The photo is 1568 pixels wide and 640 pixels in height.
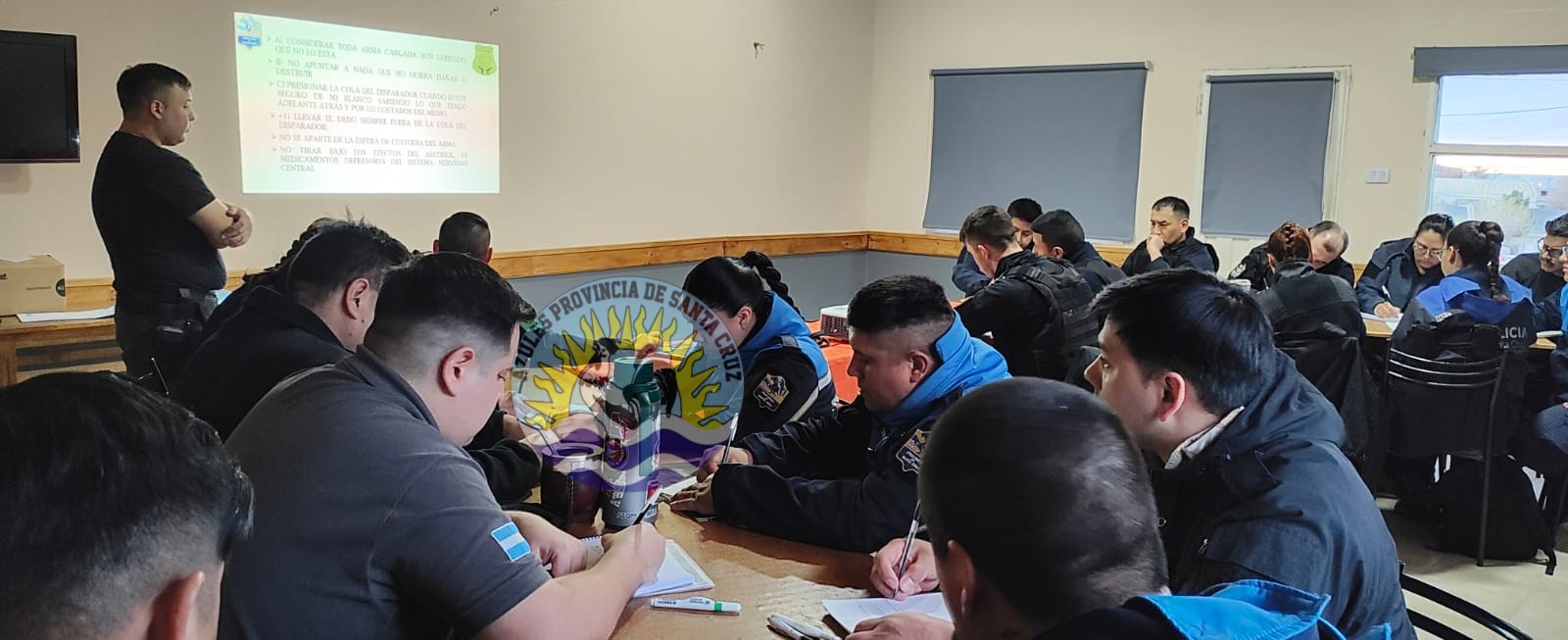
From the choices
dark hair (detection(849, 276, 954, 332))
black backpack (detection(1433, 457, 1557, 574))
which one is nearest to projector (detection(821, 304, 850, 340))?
dark hair (detection(849, 276, 954, 332))

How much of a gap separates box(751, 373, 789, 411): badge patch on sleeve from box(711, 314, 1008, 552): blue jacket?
1.50 ft

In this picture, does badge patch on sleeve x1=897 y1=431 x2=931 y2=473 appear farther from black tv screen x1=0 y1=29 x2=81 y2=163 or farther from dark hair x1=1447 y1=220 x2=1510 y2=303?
dark hair x1=1447 y1=220 x2=1510 y2=303

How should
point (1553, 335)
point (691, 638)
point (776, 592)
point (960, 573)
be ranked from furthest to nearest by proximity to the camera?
point (1553, 335), point (776, 592), point (691, 638), point (960, 573)

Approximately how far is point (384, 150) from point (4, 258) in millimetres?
1597

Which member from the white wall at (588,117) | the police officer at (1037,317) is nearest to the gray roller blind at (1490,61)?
the police officer at (1037,317)

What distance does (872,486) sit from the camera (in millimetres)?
1867

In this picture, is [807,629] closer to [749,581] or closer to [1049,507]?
[749,581]

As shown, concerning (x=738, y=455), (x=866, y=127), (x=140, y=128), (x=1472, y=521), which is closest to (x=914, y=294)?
(x=738, y=455)

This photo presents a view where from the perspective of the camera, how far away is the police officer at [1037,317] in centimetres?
390

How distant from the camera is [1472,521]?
3.84 m

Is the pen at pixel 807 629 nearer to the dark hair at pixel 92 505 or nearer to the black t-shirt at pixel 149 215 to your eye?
the dark hair at pixel 92 505

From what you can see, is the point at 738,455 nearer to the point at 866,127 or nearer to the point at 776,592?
the point at 776,592

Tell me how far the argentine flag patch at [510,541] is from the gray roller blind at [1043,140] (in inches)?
241

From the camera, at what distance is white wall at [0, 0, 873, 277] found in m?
4.05
